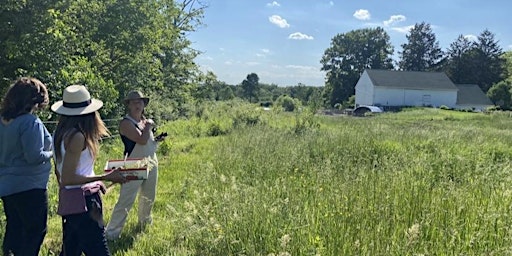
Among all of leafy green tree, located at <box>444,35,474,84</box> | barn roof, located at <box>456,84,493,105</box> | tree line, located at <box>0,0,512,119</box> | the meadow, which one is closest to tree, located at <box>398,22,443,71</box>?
leafy green tree, located at <box>444,35,474,84</box>

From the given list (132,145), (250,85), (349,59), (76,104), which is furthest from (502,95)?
(76,104)

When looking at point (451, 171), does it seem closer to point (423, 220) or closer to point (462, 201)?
point (462, 201)

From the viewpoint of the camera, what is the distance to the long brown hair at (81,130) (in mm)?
3320

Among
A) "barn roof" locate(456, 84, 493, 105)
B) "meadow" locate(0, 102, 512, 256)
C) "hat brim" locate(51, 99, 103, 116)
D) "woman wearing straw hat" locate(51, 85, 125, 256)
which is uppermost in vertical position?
"barn roof" locate(456, 84, 493, 105)

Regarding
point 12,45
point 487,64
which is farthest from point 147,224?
point 487,64

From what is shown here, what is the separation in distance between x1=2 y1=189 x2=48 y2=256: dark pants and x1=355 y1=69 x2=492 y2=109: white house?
6422cm

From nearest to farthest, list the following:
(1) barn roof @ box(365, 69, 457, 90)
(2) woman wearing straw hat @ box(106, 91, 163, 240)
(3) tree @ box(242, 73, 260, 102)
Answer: (2) woman wearing straw hat @ box(106, 91, 163, 240) → (1) barn roof @ box(365, 69, 457, 90) → (3) tree @ box(242, 73, 260, 102)

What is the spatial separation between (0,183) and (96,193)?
92cm

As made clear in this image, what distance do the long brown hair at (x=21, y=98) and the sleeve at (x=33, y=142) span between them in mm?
143

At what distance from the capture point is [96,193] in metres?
3.50

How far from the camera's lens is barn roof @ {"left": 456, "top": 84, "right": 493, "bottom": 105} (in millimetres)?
69581

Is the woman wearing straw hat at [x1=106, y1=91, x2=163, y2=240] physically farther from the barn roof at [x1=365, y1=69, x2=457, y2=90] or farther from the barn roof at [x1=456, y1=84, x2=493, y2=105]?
the barn roof at [x1=456, y1=84, x2=493, y2=105]

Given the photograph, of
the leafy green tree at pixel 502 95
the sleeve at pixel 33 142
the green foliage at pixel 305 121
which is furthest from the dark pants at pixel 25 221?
the leafy green tree at pixel 502 95

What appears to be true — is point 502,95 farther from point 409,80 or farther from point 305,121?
point 305,121
